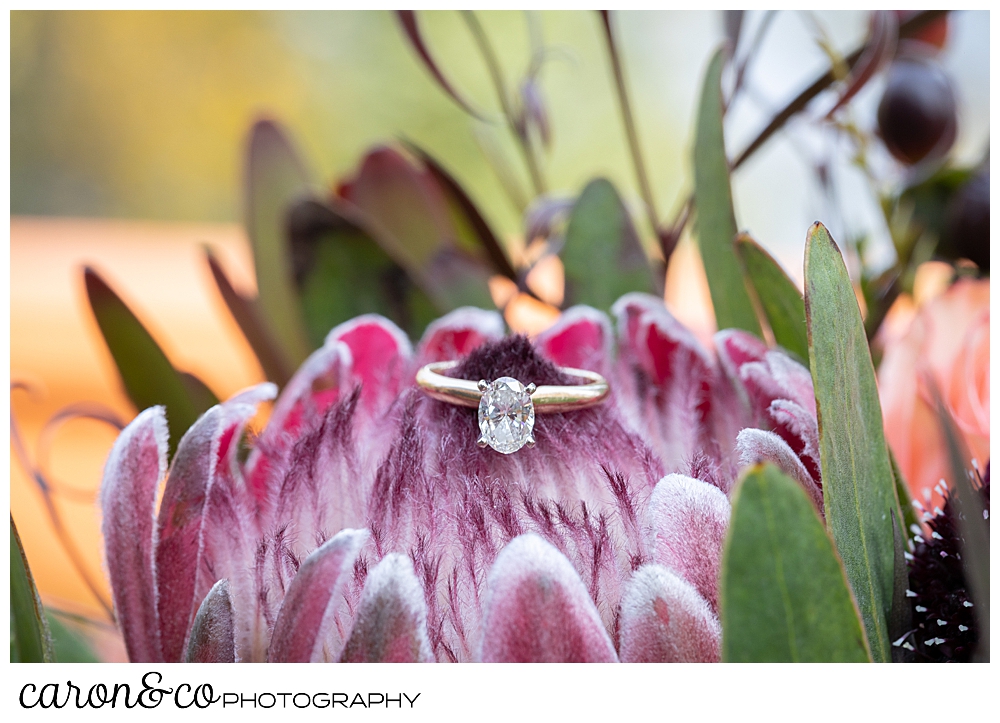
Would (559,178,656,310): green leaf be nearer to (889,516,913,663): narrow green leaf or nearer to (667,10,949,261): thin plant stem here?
(667,10,949,261): thin plant stem

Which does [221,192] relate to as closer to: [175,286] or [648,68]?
[175,286]

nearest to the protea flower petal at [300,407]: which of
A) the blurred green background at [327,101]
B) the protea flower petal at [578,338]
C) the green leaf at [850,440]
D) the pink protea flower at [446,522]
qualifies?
the pink protea flower at [446,522]

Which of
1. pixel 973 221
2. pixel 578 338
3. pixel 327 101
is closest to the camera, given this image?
pixel 578 338

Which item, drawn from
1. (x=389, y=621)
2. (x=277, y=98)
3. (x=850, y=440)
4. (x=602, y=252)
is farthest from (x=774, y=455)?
(x=277, y=98)

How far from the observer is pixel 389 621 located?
0.28 metres

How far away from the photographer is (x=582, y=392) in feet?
1.22

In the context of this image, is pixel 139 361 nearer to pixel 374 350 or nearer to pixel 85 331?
pixel 374 350

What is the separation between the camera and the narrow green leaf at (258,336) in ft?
1.86

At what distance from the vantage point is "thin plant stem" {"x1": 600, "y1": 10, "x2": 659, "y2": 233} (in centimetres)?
52

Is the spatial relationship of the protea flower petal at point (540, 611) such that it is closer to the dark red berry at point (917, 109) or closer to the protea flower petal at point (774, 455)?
the protea flower petal at point (774, 455)

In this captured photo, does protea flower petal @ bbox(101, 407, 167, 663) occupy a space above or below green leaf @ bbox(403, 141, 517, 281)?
below

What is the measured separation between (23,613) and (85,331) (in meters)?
0.67

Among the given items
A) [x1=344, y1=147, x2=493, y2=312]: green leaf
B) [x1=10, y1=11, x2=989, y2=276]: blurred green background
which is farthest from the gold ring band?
[x1=10, y1=11, x2=989, y2=276]: blurred green background

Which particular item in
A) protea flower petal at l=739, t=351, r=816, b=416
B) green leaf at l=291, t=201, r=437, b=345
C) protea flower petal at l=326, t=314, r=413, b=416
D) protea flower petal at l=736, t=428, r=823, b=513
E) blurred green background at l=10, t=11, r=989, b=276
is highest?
blurred green background at l=10, t=11, r=989, b=276
